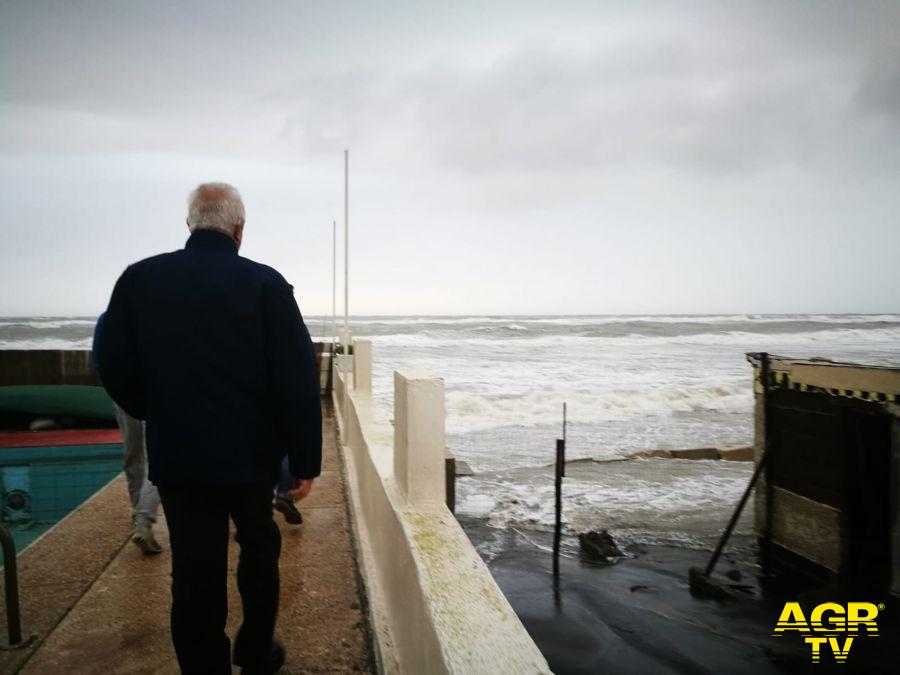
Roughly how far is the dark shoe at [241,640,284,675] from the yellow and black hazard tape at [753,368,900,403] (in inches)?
223

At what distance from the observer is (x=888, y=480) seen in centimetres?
541

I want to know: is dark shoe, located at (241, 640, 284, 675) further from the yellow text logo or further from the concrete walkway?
the yellow text logo

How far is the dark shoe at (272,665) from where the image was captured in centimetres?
220

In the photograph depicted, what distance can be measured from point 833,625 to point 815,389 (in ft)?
7.69

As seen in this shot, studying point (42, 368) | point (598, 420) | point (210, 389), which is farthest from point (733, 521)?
point (42, 368)

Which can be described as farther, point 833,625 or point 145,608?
point 833,625

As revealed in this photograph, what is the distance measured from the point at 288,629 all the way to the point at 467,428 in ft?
43.8

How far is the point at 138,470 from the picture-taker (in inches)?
149

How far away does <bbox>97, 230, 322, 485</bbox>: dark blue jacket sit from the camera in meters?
1.84

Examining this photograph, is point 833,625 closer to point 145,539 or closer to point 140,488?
point 145,539

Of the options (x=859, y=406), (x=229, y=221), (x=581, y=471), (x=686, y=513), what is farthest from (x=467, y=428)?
(x=229, y=221)

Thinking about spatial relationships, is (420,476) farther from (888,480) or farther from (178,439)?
(888,480)

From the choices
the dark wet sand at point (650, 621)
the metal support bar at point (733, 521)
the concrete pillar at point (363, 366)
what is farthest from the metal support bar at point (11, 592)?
the metal support bar at point (733, 521)

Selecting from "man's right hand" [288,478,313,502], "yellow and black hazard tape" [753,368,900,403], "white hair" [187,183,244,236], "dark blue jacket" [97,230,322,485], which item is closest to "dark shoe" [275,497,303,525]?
"man's right hand" [288,478,313,502]
